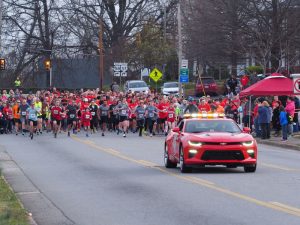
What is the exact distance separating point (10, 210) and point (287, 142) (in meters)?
21.1

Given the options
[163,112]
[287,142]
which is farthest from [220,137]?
[163,112]

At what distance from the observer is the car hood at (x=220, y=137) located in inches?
760

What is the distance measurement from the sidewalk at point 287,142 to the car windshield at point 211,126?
9.85 m

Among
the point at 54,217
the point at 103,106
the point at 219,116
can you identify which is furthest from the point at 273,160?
the point at 103,106

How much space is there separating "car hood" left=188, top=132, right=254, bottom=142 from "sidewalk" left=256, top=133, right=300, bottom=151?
418 inches

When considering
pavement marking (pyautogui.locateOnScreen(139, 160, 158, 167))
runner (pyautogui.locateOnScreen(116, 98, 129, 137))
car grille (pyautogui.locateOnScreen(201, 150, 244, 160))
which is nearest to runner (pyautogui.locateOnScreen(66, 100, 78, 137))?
runner (pyautogui.locateOnScreen(116, 98, 129, 137))

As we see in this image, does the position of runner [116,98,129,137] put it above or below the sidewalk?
above

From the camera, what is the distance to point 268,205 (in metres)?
13.5

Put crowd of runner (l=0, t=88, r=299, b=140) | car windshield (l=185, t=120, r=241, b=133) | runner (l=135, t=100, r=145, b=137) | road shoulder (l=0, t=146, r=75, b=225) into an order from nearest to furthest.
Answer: road shoulder (l=0, t=146, r=75, b=225) < car windshield (l=185, t=120, r=241, b=133) < crowd of runner (l=0, t=88, r=299, b=140) < runner (l=135, t=100, r=145, b=137)

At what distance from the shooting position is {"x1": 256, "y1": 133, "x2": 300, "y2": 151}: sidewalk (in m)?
30.6

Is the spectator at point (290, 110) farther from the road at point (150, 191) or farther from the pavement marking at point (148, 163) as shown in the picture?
the pavement marking at point (148, 163)

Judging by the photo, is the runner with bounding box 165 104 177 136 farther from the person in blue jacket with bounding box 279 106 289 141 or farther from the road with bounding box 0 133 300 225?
the road with bounding box 0 133 300 225

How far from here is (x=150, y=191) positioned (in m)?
16.1

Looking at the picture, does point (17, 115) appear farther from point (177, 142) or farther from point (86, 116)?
point (177, 142)
